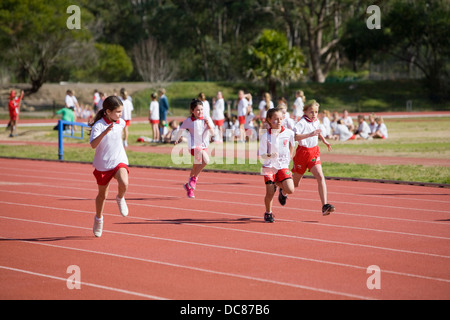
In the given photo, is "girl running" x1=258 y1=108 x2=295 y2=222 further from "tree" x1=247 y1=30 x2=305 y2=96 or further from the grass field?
"tree" x1=247 y1=30 x2=305 y2=96

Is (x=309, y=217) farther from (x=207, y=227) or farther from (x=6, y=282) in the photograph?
(x=6, y=282)

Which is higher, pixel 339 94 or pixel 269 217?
pixel 339 94

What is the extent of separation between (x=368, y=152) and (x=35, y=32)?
35599 millimetres

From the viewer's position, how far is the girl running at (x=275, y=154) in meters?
9.59

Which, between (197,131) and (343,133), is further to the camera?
(343,133)

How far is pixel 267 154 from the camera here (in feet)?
31.4

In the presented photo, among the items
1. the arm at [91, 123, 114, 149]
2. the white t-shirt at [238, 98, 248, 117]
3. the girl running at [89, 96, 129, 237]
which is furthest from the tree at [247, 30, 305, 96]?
the arm at [91, 123, 114, 149]

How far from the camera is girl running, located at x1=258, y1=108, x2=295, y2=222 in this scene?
31.5 ft

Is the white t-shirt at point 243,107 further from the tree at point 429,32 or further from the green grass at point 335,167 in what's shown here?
the tree at point 429,32

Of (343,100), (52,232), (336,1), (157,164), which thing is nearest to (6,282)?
(52,232)

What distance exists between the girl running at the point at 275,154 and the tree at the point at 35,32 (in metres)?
42.9
